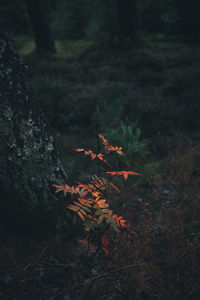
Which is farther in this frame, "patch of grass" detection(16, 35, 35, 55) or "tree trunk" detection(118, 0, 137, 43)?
"patch of grass" detection(16, 35, 35, 55)

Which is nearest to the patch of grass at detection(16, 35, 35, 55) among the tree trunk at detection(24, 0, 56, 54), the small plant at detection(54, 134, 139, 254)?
the tree trunk at detection(24, 0, 56, 54)

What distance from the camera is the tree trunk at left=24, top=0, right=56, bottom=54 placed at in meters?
8.64

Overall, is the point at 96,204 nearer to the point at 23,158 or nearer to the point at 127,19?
the point at 23,158

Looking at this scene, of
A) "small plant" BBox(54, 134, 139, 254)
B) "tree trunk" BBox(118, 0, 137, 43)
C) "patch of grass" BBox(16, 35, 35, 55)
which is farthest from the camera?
"patch of grass" BBox(16, 35, 35, 55)

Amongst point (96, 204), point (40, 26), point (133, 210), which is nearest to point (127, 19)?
point (40, 26)

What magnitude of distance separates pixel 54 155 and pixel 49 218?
0.66 metres

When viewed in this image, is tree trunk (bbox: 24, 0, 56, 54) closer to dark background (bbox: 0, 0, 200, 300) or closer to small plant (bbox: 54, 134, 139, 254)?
dark background (bbox: 0, 0, 200, 300)

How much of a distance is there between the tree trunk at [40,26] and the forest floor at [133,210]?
4946 millimetres

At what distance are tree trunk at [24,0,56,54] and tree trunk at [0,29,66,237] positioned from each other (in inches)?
348

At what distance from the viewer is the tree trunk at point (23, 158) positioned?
174 cm

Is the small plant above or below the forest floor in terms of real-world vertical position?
above

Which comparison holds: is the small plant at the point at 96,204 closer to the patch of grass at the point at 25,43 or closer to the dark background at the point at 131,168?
the dark background at the point at 131,168

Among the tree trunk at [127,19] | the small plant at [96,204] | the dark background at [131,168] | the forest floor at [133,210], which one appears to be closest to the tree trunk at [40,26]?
the dark background at [131,168]

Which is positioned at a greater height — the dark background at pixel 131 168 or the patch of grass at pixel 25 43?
the patch of grass at pixel 25 43
